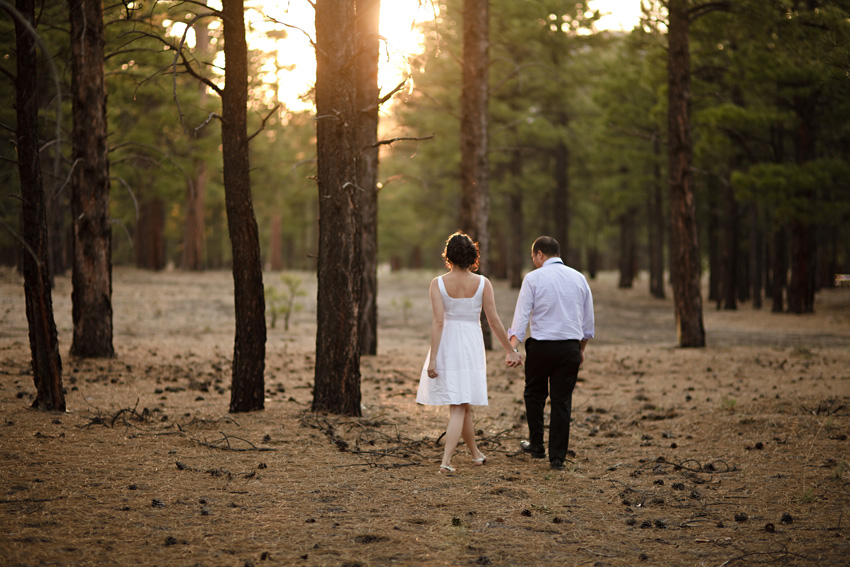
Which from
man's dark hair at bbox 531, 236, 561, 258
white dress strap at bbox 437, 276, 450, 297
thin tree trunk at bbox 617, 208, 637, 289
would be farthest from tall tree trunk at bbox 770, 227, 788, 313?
white dress strap at bbox 437, 276, 450, 297

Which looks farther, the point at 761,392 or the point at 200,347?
the point at 200,347

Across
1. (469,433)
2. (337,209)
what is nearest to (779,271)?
(337,209)

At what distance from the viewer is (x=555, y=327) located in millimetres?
6496

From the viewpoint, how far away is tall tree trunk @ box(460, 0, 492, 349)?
15828 mm

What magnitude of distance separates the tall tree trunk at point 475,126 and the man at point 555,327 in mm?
9193

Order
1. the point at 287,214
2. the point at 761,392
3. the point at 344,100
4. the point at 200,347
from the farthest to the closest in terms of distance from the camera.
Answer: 1. the point at 287,214
2. the point at 200,347
3. the point at 761,392
4. the point at 344,100

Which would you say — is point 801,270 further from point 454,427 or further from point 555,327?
point 454,427

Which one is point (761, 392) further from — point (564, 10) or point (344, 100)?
point (564, 10)

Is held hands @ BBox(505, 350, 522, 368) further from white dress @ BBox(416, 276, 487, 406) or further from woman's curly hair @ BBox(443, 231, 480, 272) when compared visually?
woman's curly hair @ BBox(443, 231, 480, 272)

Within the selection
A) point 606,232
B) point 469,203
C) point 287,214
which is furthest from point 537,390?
point 287,214

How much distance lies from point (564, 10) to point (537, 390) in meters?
26.7

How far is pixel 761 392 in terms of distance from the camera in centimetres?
1067

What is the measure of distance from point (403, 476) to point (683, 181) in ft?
40.2

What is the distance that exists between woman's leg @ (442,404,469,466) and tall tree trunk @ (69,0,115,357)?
25.1 feet
